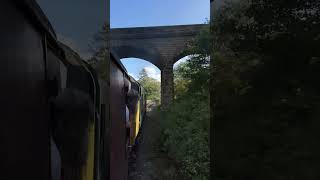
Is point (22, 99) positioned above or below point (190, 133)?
above

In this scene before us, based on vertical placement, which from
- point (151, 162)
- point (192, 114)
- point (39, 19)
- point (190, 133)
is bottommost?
point (151, 162)

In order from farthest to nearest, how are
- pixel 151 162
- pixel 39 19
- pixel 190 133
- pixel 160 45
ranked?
pixel 151 162 < pixel 190 133 < pixel 160 45 < pixel 39 19

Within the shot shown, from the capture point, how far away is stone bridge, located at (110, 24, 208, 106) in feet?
7.36

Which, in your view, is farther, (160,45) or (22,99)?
(160,45)

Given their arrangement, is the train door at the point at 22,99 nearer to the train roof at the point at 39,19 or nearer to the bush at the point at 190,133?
the train roof at the point at 39,19

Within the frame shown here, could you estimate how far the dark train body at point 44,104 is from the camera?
698 mm

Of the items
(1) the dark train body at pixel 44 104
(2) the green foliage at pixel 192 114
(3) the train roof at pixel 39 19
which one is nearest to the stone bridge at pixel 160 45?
(2) the green foliage at pixel 192 114

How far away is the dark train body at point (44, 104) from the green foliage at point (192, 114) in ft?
7.01

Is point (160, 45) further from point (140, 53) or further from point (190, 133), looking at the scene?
point (190, 133)

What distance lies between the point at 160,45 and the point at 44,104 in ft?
6.79

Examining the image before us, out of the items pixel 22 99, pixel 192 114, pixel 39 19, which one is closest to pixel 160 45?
pixel 192 114

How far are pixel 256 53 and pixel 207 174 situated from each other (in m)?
1.57

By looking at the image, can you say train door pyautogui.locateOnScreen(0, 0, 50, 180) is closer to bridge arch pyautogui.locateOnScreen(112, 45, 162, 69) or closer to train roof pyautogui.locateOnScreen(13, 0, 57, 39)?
train roof pyautogui.locateOnScreen(13, 0, 57, 39)

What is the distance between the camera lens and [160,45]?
2.88 m
